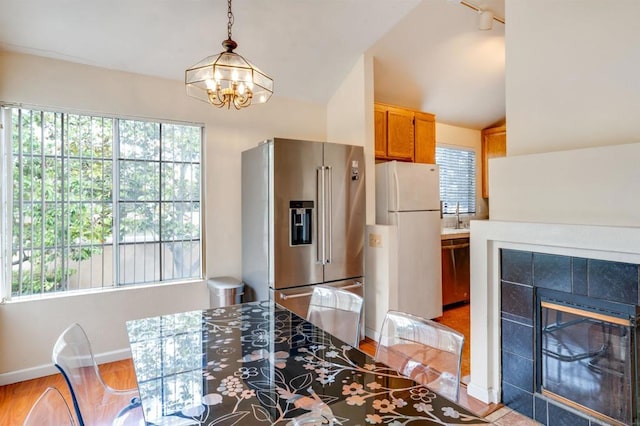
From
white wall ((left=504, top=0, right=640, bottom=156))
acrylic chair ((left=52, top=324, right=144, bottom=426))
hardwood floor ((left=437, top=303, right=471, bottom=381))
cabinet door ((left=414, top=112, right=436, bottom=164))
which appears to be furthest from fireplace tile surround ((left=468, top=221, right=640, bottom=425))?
acrylic chair ((left=52, top=324, right=144, bottom=426))

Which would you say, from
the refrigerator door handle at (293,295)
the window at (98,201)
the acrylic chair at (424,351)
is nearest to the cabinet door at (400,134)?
the refrigerator door handle at (293,295)

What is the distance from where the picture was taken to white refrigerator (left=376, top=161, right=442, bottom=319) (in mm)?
3490

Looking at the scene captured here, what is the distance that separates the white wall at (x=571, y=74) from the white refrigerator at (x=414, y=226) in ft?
4.16

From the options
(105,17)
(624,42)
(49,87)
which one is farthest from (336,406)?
(49,87)

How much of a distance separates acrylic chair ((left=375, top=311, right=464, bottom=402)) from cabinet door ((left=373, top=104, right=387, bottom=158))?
2.55 metres

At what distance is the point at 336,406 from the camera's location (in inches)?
39.1

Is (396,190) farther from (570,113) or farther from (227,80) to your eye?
(227,80)

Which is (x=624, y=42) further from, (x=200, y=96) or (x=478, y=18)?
(x=200, y=96)

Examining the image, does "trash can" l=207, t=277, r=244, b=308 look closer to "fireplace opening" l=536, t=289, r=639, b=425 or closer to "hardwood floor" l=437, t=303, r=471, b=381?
"hardwood floor" l=437, t=303, r=471, b=381

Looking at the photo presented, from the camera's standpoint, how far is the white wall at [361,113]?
333 centimetres

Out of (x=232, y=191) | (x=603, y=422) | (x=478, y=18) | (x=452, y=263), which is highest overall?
(x=478, y=18)

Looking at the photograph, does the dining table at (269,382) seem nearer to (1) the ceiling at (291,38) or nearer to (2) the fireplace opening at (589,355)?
(2) the fireplace opening at (589,355)

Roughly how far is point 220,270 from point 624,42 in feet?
11.1

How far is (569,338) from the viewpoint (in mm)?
1978
